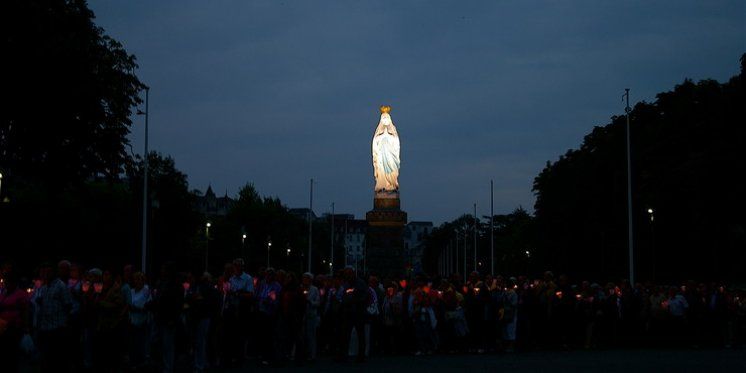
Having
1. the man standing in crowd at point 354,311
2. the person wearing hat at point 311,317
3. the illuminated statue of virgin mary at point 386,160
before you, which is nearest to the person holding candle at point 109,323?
the person wearing hat at point 311,317

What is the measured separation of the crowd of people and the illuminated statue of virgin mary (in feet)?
80.9

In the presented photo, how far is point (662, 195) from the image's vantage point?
5525cm

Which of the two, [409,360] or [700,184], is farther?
[700,184]

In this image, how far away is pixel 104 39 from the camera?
132 ft

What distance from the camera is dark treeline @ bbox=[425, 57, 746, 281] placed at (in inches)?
1969

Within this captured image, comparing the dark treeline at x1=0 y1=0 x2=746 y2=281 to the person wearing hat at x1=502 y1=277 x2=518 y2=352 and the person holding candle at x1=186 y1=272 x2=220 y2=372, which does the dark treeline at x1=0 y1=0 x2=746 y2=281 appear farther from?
the person holding candle at x1=186 y1=272 x2=220 y2=372

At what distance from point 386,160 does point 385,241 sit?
4821 millimetres

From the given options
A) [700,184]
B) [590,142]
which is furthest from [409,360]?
[590,142]

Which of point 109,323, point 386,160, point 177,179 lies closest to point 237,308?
point 109,323

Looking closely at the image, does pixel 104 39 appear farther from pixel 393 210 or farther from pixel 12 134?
pixel 393 210

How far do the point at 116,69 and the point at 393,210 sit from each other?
766 inches

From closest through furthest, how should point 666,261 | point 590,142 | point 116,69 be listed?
point 116,69 < point 666,261 < point 590,142

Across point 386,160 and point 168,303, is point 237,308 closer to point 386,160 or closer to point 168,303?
point 168,303

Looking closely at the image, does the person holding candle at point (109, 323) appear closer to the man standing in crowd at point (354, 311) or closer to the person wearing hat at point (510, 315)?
the man standing in crowd at point (354, 311)
